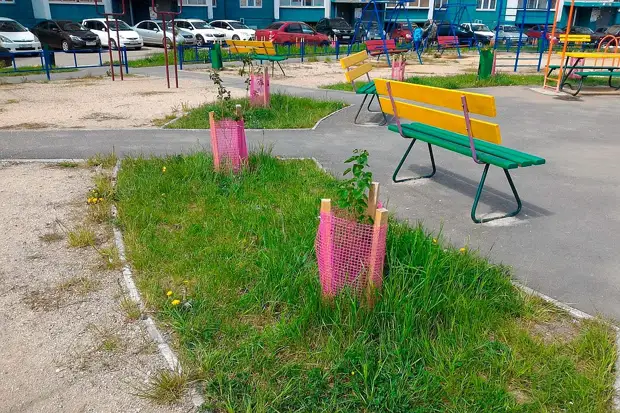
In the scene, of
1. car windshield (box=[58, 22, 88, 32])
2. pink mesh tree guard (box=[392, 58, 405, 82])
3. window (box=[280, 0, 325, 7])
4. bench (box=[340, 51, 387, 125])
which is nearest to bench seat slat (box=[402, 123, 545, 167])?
bench (box=[340, 51, 387, 125])

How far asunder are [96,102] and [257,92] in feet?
13.1

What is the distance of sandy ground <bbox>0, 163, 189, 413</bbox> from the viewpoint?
2586 millimetres

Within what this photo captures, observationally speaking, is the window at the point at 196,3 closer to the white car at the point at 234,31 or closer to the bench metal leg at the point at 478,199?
the white car at the point at 234,31

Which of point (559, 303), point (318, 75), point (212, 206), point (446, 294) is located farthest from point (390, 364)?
point (318, 75)

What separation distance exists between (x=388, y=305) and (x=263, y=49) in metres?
14.6

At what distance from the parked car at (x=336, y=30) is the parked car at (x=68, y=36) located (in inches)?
537

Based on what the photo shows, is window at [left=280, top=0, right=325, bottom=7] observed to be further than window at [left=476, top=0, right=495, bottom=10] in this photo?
No

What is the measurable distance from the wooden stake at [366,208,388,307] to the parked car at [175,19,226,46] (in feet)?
87.3

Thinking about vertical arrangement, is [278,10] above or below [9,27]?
above

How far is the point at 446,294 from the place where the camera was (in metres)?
3.15

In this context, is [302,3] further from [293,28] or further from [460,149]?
[460,149]

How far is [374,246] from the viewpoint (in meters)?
3.01

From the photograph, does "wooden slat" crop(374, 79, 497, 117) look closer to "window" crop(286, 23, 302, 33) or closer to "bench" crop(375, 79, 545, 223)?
"bench" crop(375, 79, 545, 223)

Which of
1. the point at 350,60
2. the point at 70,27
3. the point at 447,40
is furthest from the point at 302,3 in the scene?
the point at 350,60
